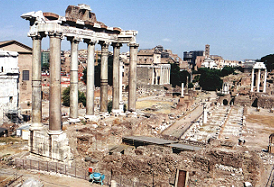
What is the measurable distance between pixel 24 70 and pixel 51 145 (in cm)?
3274

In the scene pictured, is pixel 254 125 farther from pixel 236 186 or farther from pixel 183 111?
pixel 236 186

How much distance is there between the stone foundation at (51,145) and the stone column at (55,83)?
12.9 inches

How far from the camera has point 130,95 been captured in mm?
18906

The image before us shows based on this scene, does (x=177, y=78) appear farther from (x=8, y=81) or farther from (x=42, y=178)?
(x=42, y=178)

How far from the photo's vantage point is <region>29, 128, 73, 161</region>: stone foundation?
12461mm

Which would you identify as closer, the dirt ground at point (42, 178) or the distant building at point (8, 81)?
the dirt ground at point (42, 178)

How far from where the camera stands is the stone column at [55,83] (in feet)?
41.2

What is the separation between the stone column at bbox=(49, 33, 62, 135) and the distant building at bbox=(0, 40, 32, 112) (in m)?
29.3

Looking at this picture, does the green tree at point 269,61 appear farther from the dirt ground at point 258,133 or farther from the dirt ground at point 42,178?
the dirt ground at point 42,178

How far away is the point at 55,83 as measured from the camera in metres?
12.6

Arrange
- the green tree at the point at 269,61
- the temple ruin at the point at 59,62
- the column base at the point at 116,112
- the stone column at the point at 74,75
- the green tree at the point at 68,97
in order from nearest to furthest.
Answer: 1. the temple ruin at the point at 59,62
2. the stone column at the point at 74,75
3. the column base at the point at 116,112
4. the green tree at the point at 68,97
5. the green tree at the point at 269,61

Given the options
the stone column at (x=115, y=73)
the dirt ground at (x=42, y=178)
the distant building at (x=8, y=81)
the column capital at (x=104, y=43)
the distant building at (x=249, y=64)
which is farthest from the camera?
the distant building at (x=249, y=64)

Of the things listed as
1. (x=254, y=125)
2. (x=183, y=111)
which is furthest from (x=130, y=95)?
(x=183, y=111)

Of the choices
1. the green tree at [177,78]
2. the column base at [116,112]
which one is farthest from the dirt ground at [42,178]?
the green tree at [177,78]
